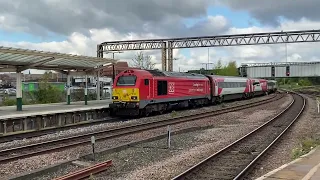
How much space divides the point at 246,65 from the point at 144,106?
9221cm

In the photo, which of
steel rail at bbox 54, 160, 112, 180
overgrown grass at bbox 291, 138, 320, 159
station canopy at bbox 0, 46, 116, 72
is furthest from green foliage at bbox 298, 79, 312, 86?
steel rail at bbox 54, 160, 112, 180

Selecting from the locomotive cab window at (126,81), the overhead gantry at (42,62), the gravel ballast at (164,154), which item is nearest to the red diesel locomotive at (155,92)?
the locomotive cab window at (126,81)

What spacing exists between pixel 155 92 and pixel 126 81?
2.11m

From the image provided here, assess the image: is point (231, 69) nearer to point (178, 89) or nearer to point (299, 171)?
point (178, 89)

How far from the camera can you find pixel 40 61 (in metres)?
24.4

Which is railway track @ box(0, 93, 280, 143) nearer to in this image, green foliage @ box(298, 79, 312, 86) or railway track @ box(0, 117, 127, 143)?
railway track @ box(0, 117, 127, 143)

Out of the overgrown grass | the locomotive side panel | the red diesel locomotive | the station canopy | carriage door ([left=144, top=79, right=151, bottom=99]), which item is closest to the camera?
the overgrown grass

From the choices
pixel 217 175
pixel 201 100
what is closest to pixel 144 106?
pixel 201 100

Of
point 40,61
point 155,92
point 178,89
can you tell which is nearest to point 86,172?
point 155,92

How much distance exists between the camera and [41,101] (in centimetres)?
3609

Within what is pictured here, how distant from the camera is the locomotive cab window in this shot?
24.3m

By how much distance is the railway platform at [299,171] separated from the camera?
7.96 meters

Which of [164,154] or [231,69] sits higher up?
[231,69]

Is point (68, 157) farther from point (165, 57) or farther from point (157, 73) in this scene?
point (165, 57)
